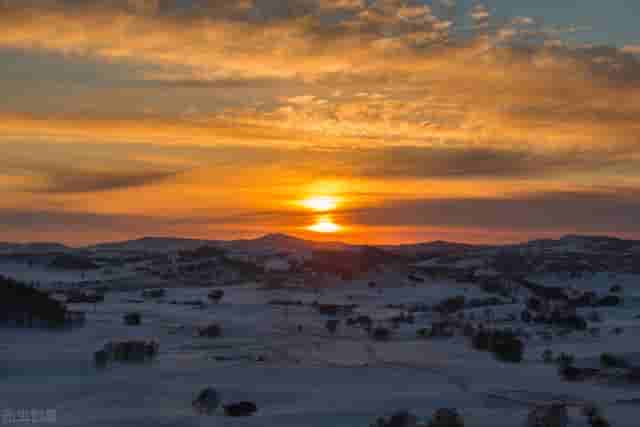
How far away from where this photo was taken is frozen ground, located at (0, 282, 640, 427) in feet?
44.0

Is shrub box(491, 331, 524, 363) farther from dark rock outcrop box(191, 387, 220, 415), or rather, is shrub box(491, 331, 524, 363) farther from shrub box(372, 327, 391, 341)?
dark rock outcrop box(191, 387, 220, 415)

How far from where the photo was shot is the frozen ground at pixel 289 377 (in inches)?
527

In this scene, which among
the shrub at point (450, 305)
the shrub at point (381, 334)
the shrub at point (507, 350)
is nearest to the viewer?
the shrub at point (507, 350)

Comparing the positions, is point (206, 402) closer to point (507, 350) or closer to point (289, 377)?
point (289, 377)

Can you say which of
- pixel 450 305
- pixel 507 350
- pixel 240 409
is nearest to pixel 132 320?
pixel 507 350

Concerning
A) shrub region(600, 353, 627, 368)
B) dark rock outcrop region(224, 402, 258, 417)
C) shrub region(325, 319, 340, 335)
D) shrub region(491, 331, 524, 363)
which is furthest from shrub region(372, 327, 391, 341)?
dark rock outcrop region(224, 402, 258, 417)

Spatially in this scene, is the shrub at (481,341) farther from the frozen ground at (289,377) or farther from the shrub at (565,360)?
the shrub at (565,360)

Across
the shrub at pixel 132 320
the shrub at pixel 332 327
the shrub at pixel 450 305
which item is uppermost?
the shrub at pixel 132 320

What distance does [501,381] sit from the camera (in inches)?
678

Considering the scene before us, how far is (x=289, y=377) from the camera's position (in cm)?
1698

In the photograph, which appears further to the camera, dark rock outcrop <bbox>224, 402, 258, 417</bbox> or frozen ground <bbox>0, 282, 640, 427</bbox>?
frozen ground <bbox>0, 282, 640, 427</bbox>

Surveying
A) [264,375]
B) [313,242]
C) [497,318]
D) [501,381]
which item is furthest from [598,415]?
[313,242]

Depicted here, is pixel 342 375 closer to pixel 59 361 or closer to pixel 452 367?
pixel 452 367

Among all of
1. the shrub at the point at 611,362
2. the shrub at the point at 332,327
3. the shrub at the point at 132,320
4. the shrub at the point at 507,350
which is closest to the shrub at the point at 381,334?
the shrub at the point at 332,327
